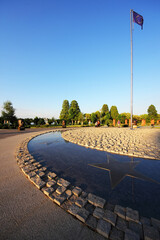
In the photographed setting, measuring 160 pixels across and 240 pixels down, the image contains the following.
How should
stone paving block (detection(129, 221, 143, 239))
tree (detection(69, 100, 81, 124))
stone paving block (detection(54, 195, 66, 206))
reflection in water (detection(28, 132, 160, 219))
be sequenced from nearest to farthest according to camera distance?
stone paving block (detection(129, 221, 143, 239))
stone paving block (detection(54, 195, 66, 206))
reflection in water (detection(28, 132, 160, 219))
tree (detection(69, 100, 81, 124))

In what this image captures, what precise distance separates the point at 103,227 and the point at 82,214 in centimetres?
37

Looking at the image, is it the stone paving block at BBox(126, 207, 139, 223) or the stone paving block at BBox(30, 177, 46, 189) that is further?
the stone paving block at BBox(30, 177, 46, 189)

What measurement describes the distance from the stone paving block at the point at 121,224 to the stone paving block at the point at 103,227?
139 mm

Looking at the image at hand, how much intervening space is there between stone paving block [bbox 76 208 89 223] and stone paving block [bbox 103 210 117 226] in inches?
11.8

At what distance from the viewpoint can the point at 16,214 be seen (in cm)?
165

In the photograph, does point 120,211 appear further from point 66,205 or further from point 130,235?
point 66,205

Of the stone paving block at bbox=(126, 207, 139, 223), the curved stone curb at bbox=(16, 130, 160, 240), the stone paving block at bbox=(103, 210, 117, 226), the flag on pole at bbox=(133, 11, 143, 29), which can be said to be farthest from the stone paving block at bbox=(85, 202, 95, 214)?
the flag on pole at bbox=(133, 11, 143, 29)

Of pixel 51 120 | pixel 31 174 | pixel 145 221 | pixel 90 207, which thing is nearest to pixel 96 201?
pixel 90 207

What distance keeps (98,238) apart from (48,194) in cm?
120

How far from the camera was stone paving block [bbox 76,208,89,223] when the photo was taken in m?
1.51

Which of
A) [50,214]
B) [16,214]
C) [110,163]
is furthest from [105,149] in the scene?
[16,214]

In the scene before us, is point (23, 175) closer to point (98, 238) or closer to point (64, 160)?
point (64, 160)

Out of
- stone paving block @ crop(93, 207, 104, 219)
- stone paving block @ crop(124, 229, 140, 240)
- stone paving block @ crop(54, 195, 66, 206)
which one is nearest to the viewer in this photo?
stone paving block @ crop(124, 229, 140, 240)

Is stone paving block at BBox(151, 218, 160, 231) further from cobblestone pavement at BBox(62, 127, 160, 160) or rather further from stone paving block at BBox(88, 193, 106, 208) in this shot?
cobblestone pavement at BBox(62, 127, 160, 160)
